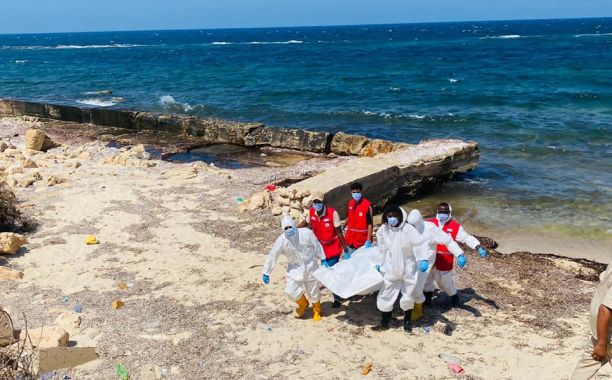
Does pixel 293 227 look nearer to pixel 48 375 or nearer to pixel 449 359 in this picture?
pixel 449 359

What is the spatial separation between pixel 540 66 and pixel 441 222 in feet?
120

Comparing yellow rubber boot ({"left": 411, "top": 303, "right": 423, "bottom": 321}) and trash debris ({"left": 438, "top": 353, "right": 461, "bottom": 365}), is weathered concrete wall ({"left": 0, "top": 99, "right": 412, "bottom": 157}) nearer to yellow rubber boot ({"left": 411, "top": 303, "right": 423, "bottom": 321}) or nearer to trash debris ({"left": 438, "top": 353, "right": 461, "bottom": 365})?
yellow rubber boot ({"left": 411, "top": 303, "right": 423, "bottom": 321})

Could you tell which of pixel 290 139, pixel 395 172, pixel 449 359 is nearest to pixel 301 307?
pixel 449 359

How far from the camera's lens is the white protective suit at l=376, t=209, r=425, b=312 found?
244 inches

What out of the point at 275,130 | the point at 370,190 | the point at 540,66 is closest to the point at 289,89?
the point at 275,130

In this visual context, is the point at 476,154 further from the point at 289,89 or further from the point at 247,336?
the point at 289,89

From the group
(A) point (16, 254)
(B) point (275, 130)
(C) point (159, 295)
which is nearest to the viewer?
(C) point (159, 295)

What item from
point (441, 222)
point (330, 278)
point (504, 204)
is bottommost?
point (504, 204)

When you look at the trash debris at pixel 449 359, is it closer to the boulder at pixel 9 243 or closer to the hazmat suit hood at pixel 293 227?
the hazmat suit hood at pixel 293 227

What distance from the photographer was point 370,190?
39.2 ft

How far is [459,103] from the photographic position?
26484 millimetres

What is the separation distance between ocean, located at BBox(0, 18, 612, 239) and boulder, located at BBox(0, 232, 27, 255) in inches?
327

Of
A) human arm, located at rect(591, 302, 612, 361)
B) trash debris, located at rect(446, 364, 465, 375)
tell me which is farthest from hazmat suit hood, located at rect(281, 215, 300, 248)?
human arm, located at rect(591, 302, 612, 361)

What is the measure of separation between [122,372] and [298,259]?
2.23 metres
